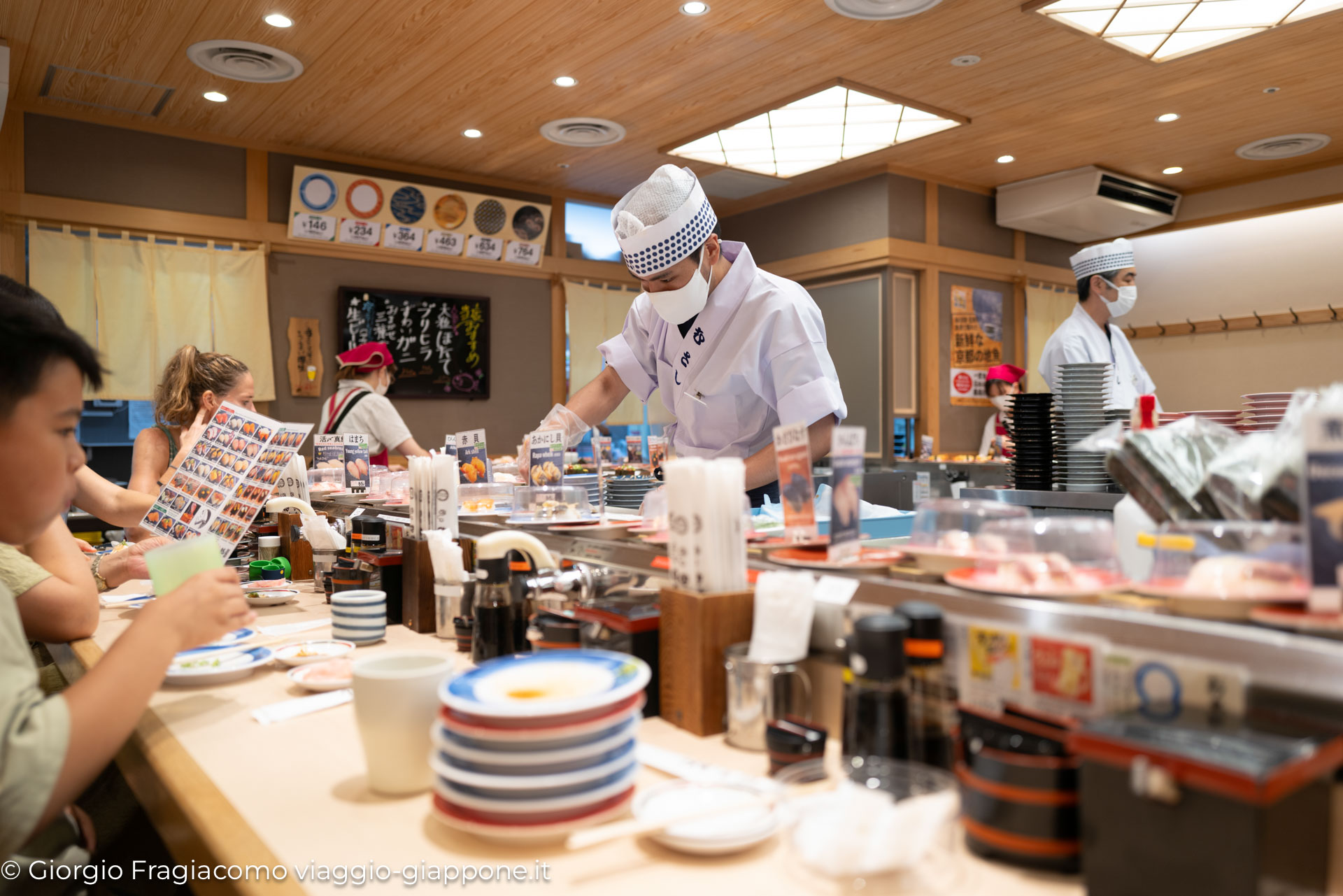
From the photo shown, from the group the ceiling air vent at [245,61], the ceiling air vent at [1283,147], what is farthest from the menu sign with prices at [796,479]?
the ceiling air vent at [1283,147]

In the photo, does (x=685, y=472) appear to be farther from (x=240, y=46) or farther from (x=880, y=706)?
(x=240, y=46)

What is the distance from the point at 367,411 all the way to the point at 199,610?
386 cm

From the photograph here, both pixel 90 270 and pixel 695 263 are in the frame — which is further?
pixel 90 270

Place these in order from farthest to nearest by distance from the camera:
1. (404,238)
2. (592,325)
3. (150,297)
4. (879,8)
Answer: (592,325) < (404,238) < (150,297) < (879,8)

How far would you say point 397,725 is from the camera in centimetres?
98

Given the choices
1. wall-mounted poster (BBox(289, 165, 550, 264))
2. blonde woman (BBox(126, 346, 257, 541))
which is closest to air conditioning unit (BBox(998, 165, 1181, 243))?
wall-mounted poster (BBox(289, 165, 550, 264))

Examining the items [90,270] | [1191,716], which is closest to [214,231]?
[90,270]

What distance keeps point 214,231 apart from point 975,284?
5605 mm

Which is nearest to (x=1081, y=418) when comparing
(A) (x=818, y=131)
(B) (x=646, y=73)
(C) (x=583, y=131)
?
(B) (x=646, y=73)

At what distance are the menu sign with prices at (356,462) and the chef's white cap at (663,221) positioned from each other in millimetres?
1686

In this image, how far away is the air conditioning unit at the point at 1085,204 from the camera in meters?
6.59

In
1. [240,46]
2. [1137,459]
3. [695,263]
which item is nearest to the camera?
[1137,459]

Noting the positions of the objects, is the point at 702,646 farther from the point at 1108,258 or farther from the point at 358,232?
the point at 358,232

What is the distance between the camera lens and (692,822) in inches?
33.5
